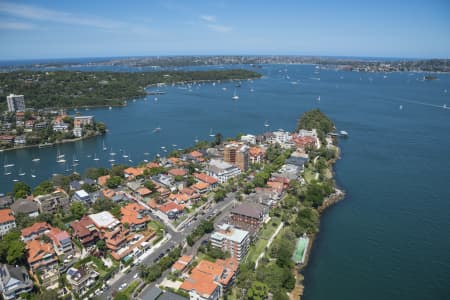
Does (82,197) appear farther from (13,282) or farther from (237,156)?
(237,156)

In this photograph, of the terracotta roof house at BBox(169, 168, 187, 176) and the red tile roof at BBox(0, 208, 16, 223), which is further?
the terracotta roof house at BBox(169, 168, 187, 176)

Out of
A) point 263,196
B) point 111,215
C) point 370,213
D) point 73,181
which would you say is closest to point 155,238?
point 111,215

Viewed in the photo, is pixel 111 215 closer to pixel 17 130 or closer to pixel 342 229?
pixel 342 229

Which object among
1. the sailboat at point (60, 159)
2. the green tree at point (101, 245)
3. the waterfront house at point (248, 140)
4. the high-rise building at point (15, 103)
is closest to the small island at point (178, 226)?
the green tree at point (101, 245)

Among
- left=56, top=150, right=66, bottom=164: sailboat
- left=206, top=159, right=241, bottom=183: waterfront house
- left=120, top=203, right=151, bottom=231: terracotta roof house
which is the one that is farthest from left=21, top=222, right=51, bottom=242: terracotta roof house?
left=56, top=150, right=66, bottom=164: sailboat

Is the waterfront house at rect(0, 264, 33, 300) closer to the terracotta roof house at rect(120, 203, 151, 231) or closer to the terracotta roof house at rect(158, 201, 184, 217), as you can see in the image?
the terracotta roof house at rect(120, 203, 151, 231)

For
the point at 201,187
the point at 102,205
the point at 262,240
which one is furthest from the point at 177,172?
the point at 262,240
